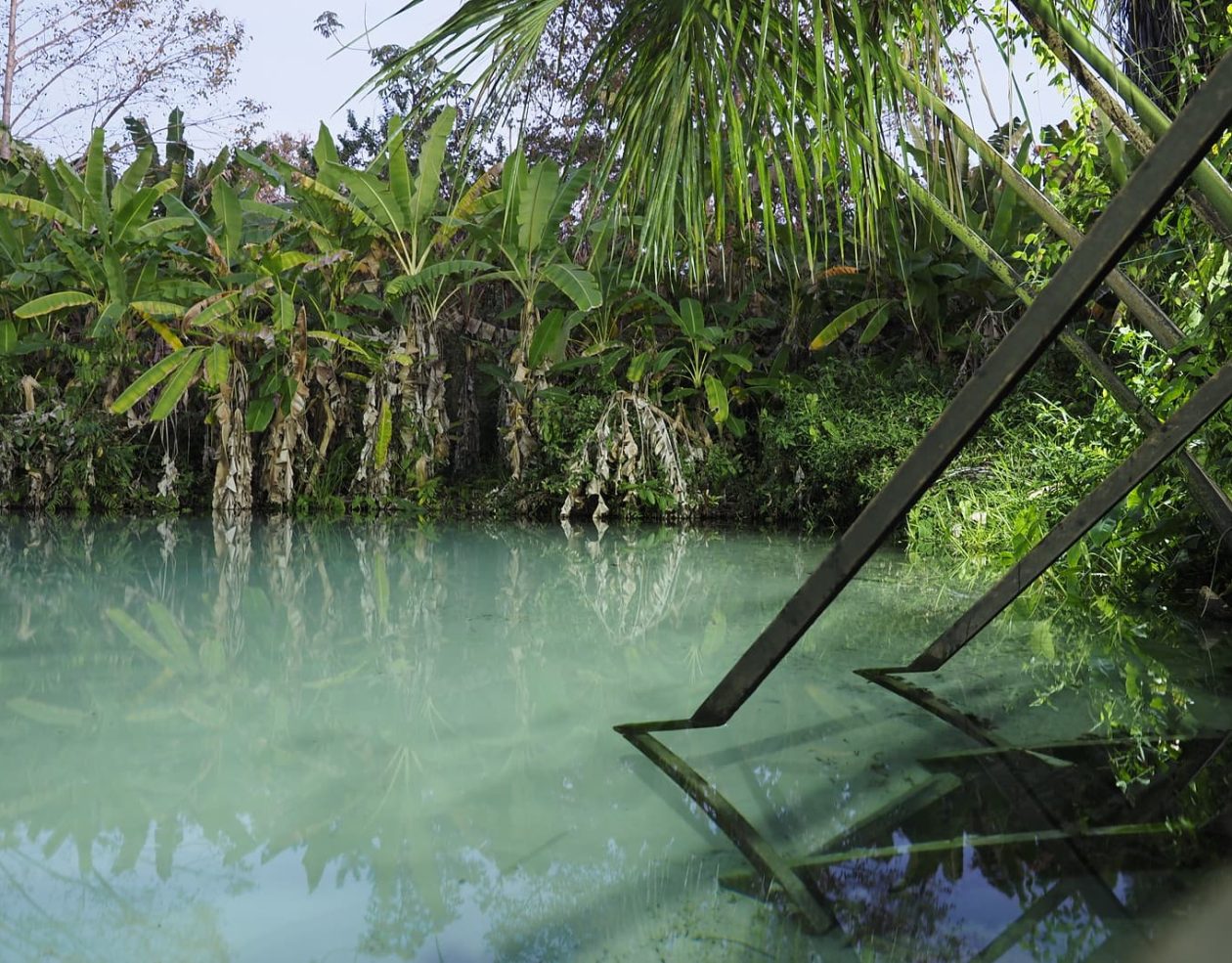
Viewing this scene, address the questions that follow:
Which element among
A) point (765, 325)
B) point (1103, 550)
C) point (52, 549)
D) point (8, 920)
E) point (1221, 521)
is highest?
point (765, 325)

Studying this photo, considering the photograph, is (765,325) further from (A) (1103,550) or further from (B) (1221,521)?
(B) (1221,521)

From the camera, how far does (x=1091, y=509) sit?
2748 mm

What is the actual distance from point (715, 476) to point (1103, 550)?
4564mm

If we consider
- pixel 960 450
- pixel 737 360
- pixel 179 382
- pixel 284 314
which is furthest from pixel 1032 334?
pixel 179 382

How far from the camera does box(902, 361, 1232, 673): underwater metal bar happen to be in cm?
238

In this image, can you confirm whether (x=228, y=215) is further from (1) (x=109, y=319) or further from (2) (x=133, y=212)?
(1) (x=109, y=319)

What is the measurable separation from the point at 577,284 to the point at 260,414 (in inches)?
129

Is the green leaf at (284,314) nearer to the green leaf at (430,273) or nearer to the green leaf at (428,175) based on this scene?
the green leaf at (430,273)

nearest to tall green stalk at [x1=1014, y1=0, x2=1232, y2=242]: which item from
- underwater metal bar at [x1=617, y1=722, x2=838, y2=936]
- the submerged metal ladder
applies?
the submerged metal ladder

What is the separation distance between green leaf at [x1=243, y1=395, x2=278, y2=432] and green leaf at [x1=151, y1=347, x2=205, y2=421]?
1.94 ft

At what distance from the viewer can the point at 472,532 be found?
8.27 meters

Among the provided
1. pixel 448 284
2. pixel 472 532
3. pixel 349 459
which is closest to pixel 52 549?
pixel 472 532

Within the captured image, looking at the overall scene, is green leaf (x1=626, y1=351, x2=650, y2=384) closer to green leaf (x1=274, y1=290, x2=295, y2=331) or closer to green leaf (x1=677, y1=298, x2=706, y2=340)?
green leaf (x1=677, y1=298, x2=706, y2=340)

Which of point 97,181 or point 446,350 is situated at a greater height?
point 97,181
